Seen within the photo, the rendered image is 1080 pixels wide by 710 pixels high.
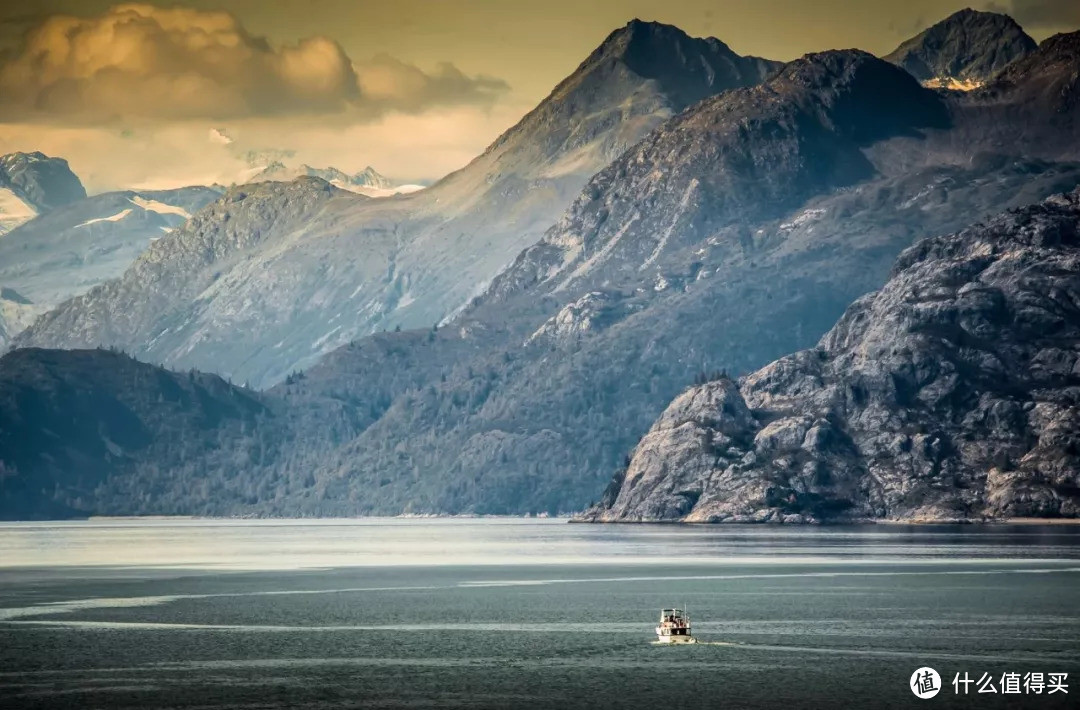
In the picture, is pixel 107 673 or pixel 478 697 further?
pixel 107 673

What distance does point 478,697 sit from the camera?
542 ft

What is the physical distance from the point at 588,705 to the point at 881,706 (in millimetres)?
26465

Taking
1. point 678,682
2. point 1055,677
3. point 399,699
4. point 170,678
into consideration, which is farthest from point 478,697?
point 1055,677

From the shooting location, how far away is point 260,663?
190375 millimetres

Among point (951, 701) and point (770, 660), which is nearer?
point (951, 701)

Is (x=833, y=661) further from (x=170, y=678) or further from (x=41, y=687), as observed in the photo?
(x=41, y=687)

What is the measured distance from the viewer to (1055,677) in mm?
171250

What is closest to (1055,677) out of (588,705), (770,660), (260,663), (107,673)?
(770,660)

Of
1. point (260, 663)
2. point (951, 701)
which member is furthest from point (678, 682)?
point (260, 663)

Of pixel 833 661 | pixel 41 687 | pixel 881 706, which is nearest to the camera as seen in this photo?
pixel 881 706

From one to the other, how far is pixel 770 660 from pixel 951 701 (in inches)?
1290

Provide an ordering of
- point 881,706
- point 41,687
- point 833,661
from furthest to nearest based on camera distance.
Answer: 1. point 833,661
2. point 41,687
3. point 881,706

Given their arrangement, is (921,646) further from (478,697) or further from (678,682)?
(478,697)

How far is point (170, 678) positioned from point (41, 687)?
13.3 meters
